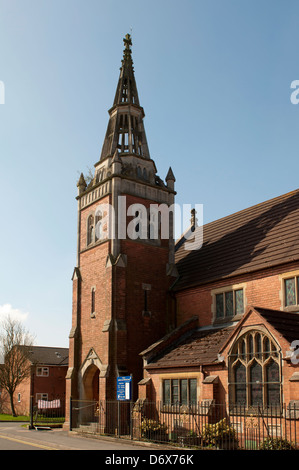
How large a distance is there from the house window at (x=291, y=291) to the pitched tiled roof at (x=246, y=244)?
851 millimetres

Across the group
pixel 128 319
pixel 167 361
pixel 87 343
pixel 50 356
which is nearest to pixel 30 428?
pixel 87 343

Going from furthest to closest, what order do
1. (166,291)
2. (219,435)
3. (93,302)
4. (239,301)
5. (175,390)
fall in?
(166,291), (93,302), (239,301), (175,390), (219,435)

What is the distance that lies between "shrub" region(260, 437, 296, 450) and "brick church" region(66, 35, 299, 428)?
193 centimetres

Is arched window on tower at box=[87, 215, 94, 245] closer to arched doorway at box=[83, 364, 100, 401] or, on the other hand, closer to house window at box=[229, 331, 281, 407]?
arched doorway at box=[83, 364, 100, 401]

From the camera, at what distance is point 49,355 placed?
187 feet

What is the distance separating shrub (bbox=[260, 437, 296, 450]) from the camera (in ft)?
48.8

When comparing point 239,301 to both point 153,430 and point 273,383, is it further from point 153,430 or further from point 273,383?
point 153,430

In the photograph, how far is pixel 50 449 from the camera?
18.1 meters

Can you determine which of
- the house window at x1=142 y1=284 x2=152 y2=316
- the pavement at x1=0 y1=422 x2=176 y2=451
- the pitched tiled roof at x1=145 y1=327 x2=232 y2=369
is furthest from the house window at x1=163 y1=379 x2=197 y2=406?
the house window at x1=142 y1=284 x2=152 y2=316

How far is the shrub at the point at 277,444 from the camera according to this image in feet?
48.8

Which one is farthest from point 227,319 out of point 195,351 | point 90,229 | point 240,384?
point 90,229

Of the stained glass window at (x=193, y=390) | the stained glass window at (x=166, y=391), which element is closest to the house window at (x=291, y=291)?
the stained glass window at (x=193, y=390)

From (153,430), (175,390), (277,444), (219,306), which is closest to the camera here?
(277,444)

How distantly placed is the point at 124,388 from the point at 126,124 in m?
16.3
